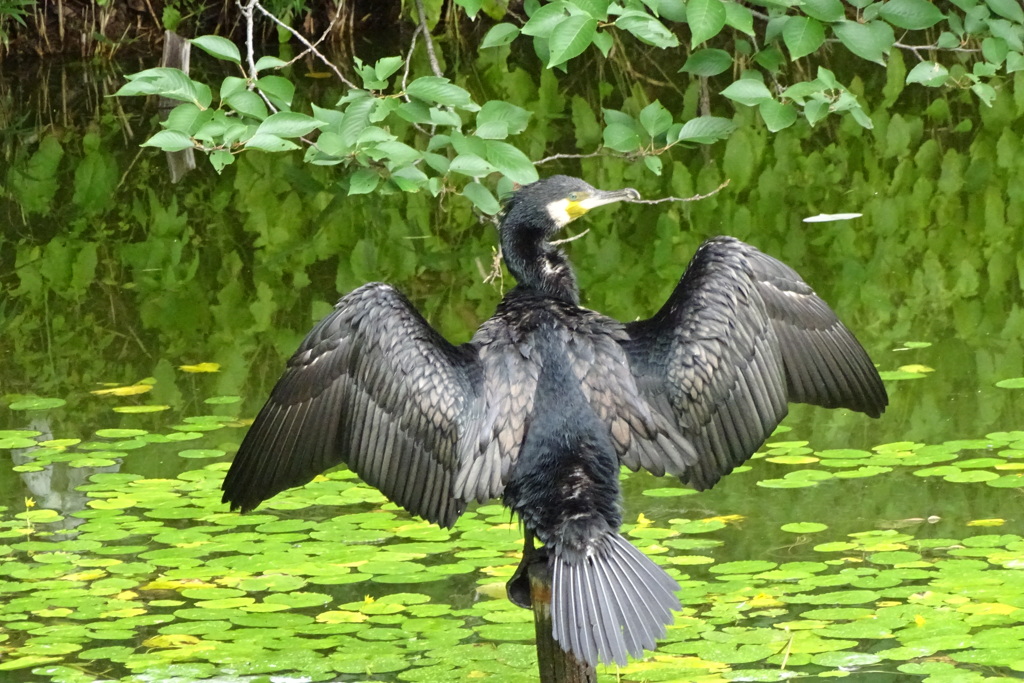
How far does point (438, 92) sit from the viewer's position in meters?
4.29

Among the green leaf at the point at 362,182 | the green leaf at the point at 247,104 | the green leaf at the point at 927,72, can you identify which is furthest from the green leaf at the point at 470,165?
the green leaf at the point at 927,72

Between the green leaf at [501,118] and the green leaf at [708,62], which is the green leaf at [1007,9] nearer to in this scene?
Answer: the green leaf at [708,62]

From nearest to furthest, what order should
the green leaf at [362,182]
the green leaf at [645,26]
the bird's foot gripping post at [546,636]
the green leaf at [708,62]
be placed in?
the bird's foot gripping post at [546,636]
the green leaf at [645,26]
the green leaf at [362,182]
the green leaf at [708,62]

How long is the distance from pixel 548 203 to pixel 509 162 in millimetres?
653

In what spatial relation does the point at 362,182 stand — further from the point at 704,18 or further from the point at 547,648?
the point at 547,648

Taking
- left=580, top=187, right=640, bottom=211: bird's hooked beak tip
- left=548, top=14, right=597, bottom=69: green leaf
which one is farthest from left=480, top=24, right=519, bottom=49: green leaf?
left=580, top=187, right=640, bottom=211: bird's hooked beak tip

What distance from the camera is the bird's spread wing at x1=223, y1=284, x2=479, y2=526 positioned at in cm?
365

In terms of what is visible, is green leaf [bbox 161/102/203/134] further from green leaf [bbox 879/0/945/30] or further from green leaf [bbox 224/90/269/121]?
green leaf [bbox 879/0/945/30]

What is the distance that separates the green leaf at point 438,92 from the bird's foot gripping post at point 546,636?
136 centimetres

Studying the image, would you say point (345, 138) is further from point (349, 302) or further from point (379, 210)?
point (379, 210)

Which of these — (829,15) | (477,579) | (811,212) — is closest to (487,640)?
(477,579)

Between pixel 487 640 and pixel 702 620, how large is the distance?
588 mm

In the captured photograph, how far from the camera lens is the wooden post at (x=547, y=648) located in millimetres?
3461

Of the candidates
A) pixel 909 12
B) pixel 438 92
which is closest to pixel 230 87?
pixel 438 92
